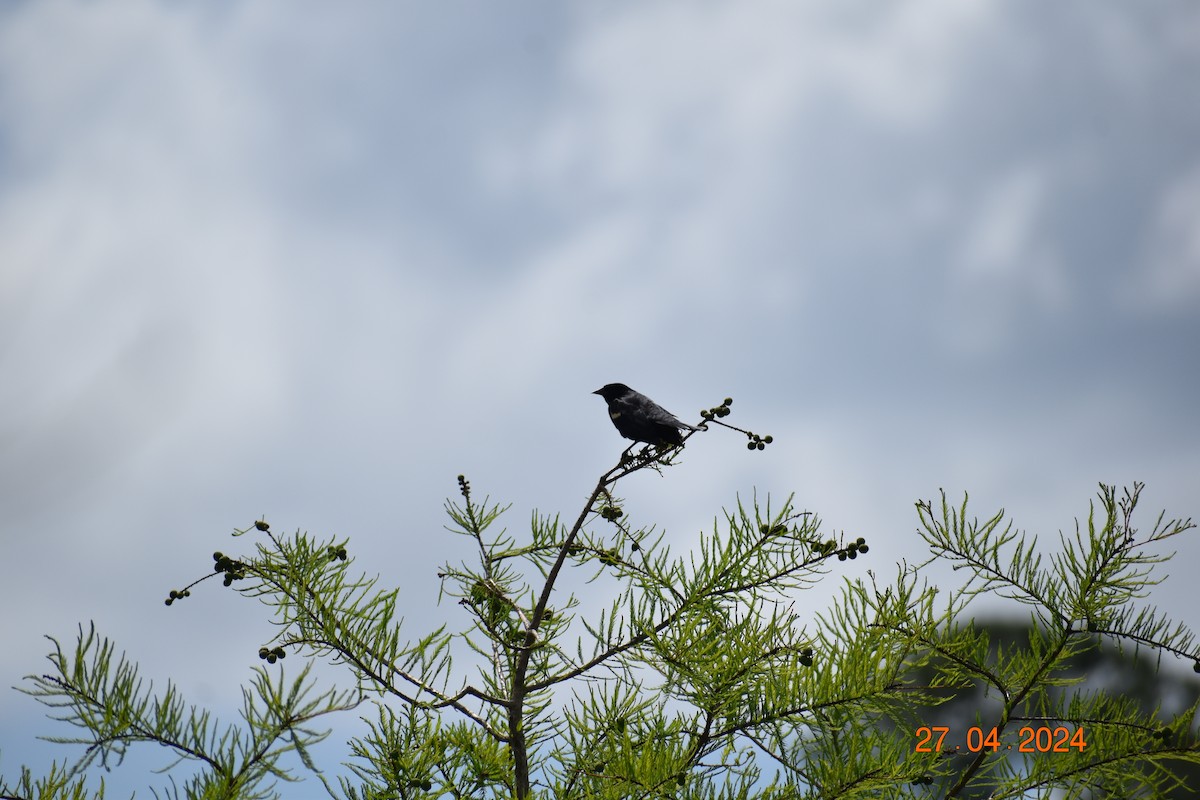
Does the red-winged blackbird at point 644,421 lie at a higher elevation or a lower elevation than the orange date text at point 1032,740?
higher

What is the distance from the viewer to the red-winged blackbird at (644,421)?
3688 mm

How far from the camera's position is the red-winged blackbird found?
3.69 metres

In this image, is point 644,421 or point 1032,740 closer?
point 1032,740

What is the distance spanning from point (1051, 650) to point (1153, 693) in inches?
450

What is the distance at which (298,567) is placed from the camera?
10.3 ft

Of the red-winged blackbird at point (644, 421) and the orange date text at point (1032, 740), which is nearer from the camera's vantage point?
the orange date text at point (1032, 740)

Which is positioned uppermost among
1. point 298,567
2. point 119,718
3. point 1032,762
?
point 298,567

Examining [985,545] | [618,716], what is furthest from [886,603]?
[618,716]

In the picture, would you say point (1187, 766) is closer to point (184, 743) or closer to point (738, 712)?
point (738, 712)

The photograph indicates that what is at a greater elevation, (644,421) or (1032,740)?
(644,421)

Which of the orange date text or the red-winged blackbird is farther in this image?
the red-winged blackbird

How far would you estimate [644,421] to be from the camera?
380 centimetres

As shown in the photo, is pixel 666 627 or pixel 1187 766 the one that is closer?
pixel 666 627

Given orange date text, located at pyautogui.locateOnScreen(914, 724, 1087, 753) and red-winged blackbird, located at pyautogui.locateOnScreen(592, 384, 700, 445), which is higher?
red-winged blackbird, located at pyautogui.locateOnScreen(592, 384, 700, 445)
